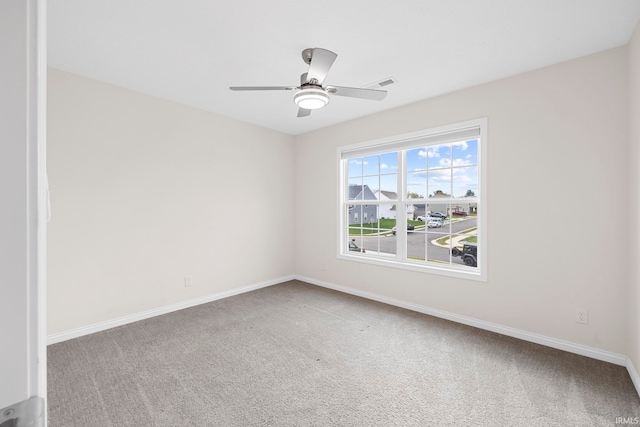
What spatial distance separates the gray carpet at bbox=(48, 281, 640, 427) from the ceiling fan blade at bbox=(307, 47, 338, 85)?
230cm

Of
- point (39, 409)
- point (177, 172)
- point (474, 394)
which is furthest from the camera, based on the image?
point (177, 172)

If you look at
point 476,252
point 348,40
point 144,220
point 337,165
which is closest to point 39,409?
point 348,40

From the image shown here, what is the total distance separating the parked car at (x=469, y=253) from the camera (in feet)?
10.9

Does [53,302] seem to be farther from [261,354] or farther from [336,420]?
[336,420]

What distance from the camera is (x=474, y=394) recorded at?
6.75ft

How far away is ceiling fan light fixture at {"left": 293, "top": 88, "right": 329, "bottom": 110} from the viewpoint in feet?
7.56

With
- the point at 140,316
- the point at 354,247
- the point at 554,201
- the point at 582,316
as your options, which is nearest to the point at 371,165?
the point at 354,247

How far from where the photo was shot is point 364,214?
14.2 feet

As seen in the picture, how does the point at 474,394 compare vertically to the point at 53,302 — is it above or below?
below

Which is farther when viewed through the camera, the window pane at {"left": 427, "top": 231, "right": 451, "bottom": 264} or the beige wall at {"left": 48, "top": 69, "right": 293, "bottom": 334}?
the window pane at {"left": 427, "top": 231, "right": 451, "bottom": 264}

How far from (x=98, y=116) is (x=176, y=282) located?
201 centimetres

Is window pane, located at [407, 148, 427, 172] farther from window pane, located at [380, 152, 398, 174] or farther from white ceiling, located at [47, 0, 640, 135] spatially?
white ceiling, located at [47, 0, 640, 135]

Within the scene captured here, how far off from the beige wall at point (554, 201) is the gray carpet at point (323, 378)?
1.05ft

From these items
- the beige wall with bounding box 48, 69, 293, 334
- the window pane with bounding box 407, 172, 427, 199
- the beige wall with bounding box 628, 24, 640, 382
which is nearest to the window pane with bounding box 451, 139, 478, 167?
the window pane with bounding box 407, 172, 427, 199
